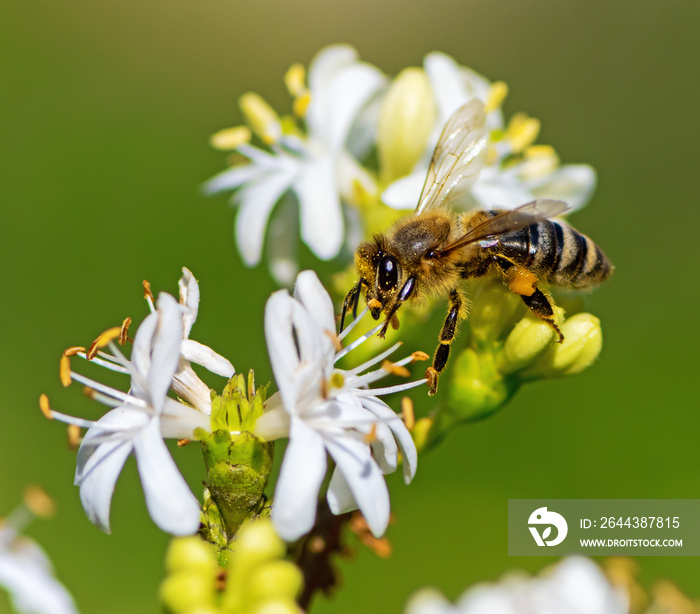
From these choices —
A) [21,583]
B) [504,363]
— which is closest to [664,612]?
[504,363]

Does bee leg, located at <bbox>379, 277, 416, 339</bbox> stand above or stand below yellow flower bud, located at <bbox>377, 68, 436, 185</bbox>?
below

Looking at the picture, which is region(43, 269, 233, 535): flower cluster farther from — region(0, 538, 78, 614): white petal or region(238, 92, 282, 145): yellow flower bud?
region(238, 92, 282, 145): yellow flower bud

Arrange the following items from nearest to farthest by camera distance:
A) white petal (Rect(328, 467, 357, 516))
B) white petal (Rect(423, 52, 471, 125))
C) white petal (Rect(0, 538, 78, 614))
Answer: white petal (Rect(0, 538, 78, 614))
white petal (Rect(328, 467, 357, 516))
white petal (Rect(423, 52, 471, 125))

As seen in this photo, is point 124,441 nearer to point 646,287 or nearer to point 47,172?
point 47,172

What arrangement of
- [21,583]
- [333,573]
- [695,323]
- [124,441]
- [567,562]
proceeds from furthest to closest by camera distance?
[695,323] < [567,562] < [333,573] < [124,441] < [21,583]

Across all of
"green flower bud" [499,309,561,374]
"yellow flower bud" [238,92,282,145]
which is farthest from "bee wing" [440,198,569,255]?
"yellow flower bud" [238,92,282,145]

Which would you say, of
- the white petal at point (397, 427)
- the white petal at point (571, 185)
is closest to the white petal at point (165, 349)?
the white petal at point (397, 427)

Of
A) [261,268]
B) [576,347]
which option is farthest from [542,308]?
[261,268]
